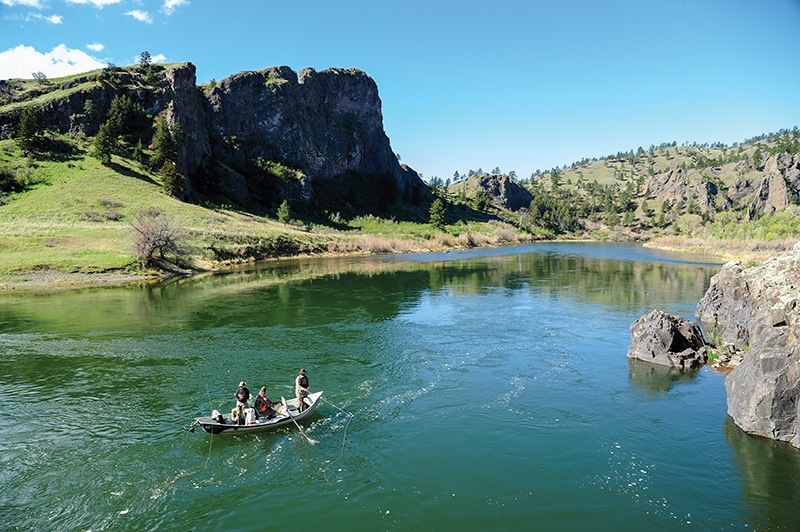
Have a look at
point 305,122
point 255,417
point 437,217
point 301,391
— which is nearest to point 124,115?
point 305,122

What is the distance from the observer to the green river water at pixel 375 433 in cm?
1411

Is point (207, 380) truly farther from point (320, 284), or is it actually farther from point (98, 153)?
point (98, 153)

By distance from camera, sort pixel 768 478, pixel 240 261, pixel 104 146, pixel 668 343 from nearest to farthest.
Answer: pixel 768 478, pixel 668 343, pixel 240 261, pixel 104 146

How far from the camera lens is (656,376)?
998 inches

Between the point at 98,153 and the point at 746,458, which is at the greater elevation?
the point at 98,153

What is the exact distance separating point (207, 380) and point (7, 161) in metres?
93.3

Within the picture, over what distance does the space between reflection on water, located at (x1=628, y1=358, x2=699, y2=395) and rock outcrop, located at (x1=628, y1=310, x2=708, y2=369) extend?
0.56 meters

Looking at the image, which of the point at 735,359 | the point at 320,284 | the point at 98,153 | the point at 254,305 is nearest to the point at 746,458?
the point at 735,359

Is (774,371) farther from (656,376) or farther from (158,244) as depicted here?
(158,244)

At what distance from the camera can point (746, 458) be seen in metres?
16.9

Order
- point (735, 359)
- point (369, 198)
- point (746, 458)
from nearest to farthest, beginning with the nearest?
1. point (746, 458)
2. point (735, 359)
3. point (369, 198)

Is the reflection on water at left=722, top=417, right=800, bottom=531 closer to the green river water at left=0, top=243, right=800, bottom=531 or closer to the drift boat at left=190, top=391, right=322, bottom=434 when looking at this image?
the green river water at left=0, top=243, right=800, bottom=531

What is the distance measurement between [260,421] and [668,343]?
2412 centimetres

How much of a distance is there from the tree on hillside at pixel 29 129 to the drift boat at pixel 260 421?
103m
